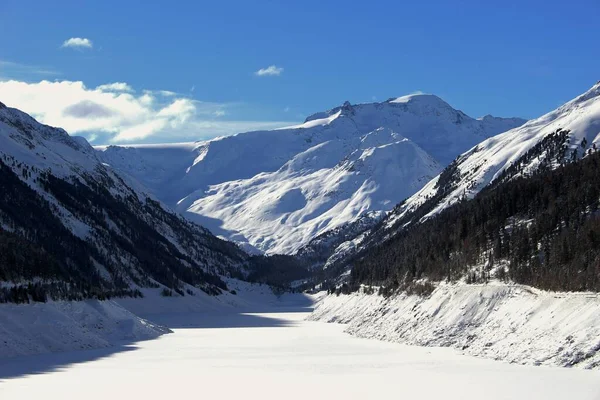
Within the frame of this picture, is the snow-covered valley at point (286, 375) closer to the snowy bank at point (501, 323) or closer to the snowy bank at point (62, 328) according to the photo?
the snowy bank at point (501, 323)

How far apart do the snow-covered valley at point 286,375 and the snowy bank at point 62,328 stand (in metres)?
3.32

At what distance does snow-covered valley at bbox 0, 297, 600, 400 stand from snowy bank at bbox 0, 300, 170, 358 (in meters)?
3.32

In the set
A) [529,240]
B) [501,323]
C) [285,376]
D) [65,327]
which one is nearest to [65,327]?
[65,327]

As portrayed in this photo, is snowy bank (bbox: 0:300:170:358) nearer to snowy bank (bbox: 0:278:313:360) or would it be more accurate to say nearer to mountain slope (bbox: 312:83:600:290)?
snowy bank (bbox: 0:278:313:360)

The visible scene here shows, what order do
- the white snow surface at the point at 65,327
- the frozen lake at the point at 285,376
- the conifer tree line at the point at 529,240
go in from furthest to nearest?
the conifer tree line at the point at 529,240 → the white snow surface at the point at 65,327 → the frozen lake at the point at 285,376

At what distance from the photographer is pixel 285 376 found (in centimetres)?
5716

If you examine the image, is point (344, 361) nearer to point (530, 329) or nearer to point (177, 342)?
point (530, 329)

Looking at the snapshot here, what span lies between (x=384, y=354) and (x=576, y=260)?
23.5 meters

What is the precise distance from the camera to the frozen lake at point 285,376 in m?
47.4

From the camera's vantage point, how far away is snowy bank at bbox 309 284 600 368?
59.7 metres

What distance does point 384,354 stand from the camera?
74.9m

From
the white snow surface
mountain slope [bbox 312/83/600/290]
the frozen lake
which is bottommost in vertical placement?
the frozen lake

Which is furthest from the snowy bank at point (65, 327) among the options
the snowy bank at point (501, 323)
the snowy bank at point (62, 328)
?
the snowy bank at point (501, 323)

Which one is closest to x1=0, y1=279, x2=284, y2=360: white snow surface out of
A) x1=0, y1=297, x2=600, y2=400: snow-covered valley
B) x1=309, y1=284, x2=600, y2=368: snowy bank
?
x1=0, y1=297, x2=600, y2=400: snow-covered valley
